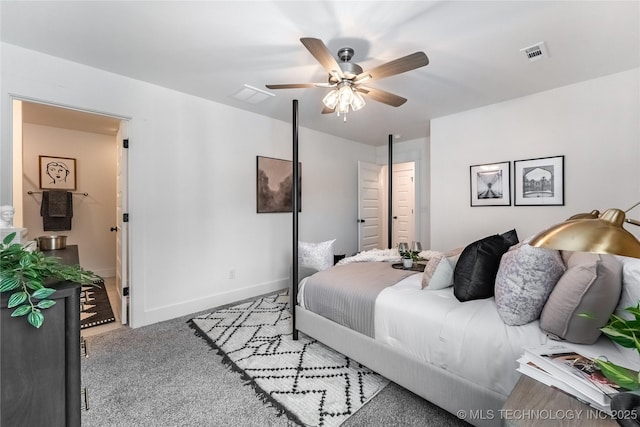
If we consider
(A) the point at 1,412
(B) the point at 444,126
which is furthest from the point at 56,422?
(B) the point at 444,126

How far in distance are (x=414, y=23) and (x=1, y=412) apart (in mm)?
2603

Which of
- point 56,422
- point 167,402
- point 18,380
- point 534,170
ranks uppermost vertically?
point 534,170

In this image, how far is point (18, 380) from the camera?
729mm

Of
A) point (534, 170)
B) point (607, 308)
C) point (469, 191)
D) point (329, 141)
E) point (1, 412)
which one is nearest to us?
point (1, 412)

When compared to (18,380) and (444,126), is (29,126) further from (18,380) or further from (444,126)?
(444,126)

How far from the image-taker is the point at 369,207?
5.49m

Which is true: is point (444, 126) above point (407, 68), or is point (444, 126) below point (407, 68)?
above

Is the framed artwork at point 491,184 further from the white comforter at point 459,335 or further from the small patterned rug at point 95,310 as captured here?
the small patterned rug at point 95,310

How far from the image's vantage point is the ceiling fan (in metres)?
1.70

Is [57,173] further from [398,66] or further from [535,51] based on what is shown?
[535,51]

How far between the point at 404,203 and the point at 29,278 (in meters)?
5.79

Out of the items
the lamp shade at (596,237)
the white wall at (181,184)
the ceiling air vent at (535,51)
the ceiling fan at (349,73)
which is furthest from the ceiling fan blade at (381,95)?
the white wall at (181,184)

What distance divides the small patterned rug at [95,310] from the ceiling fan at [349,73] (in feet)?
9.44

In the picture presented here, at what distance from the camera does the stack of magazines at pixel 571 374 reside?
30.9 inches
